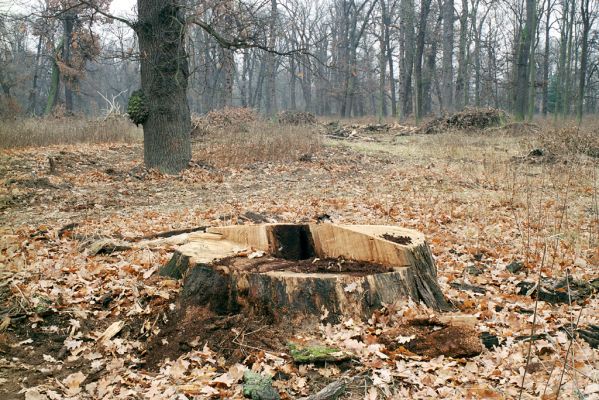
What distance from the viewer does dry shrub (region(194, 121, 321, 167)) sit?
543 inches

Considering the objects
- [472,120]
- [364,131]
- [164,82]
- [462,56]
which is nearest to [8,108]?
[164,82]

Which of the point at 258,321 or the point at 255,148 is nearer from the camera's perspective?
the point at 258,321

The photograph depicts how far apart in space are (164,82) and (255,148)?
12.7 feet

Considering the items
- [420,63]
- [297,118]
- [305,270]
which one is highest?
[420,63]

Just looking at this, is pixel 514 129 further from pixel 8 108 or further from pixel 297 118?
pixel 8 108

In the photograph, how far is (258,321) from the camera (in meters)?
3.67

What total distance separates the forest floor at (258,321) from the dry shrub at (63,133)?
178 inches

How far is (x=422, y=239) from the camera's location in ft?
13.8

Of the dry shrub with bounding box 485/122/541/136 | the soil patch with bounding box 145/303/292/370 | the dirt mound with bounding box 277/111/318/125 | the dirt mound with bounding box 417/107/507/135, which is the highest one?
the dirt mound with bounding box 277/111/318/125

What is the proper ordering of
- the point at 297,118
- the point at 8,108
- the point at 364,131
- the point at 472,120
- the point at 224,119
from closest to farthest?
the point at 472,120 → the point at 8,108 → the point at 224,119 → the point at 364,131 → the point at 297,118

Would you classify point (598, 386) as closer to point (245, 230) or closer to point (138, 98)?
point (245, 230)

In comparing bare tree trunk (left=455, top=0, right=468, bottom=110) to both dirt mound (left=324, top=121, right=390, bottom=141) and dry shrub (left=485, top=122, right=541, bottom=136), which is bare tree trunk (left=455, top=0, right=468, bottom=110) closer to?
dirt mound (left=324, top=121, right=390, bottom=141)

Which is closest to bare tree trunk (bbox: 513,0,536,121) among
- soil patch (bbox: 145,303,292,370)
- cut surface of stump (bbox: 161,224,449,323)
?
cut surface of stump (bbox: 161,224,449,323)

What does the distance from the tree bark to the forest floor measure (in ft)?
2.25
